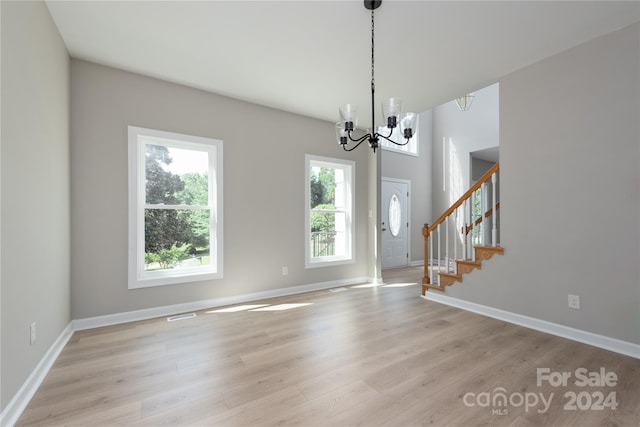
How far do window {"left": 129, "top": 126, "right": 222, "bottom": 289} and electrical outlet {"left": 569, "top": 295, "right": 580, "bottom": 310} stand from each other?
3745 millimetres

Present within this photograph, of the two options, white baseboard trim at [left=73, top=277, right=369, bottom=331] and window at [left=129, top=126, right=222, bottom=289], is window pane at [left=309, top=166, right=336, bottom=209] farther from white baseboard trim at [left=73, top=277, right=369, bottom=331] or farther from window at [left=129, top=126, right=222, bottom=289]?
window at [left=129, top=126, right=222, bottom=289]

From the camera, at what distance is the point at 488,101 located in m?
6.16

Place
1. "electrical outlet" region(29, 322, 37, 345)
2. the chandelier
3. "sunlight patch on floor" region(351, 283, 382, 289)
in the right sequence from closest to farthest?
"electrical outlet" region(29, 322, 37, 345) < the chandelier < "sunlight patch on floor" region(351, 283, 382, 289)

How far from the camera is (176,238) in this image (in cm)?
335

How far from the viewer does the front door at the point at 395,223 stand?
640cm

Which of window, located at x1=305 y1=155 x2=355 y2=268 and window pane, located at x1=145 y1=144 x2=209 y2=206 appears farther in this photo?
window, located at x1=305 y1=155 x2=355 y2=268

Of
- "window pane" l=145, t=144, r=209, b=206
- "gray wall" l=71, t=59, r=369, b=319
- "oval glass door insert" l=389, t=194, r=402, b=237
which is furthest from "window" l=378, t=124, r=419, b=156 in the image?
"window pane" l=145, t=144, r=209, b=206

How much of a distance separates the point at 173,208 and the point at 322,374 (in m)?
2.50

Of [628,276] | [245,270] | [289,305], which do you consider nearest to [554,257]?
[628,276]

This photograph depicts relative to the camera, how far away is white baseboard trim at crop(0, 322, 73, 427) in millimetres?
1509

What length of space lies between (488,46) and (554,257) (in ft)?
6.96

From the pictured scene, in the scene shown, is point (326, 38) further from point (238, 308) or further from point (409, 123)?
point (238, 308)

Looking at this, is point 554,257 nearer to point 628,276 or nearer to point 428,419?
point 628,276

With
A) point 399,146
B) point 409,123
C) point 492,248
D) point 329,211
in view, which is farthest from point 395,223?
point 409,123
